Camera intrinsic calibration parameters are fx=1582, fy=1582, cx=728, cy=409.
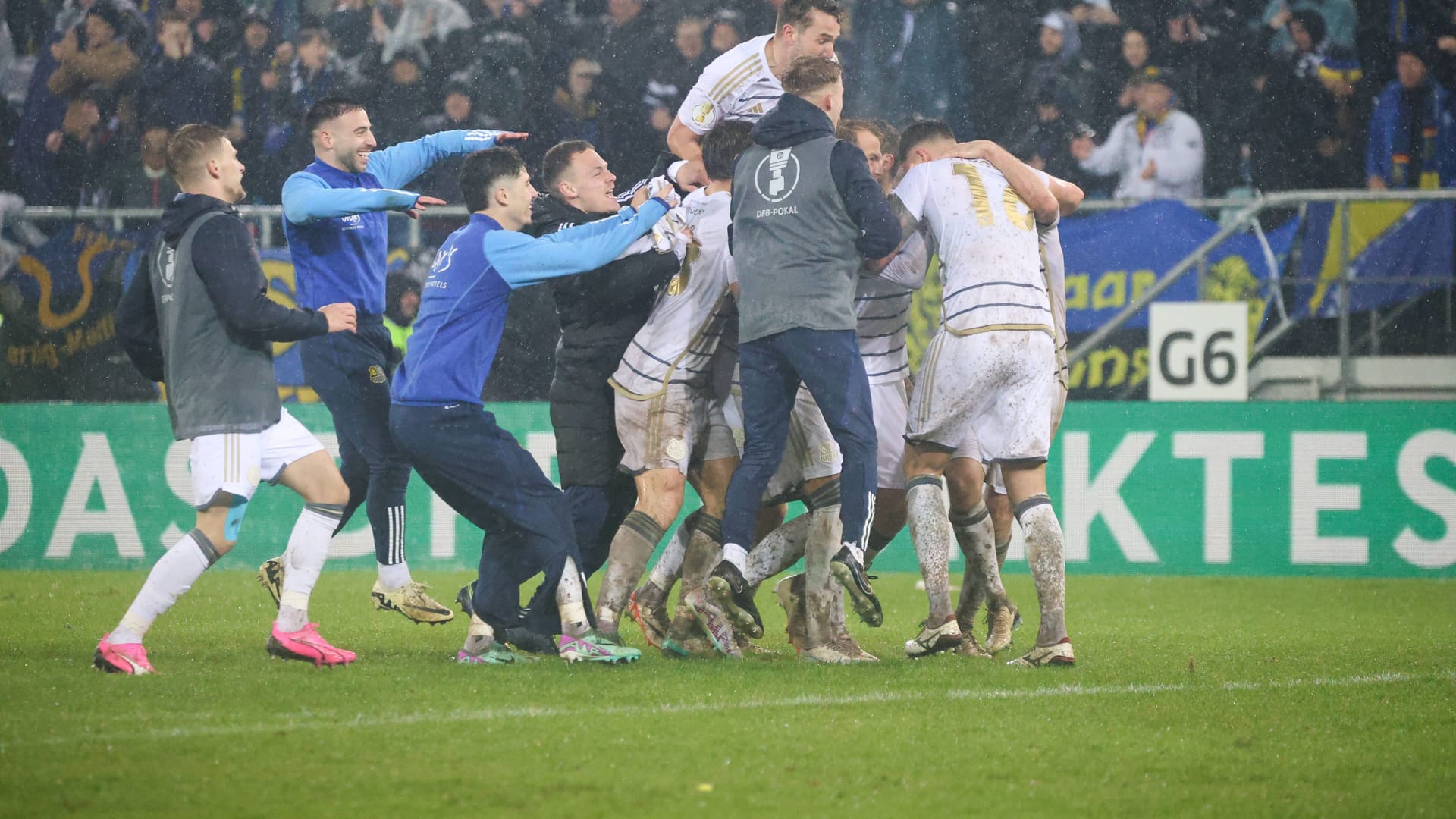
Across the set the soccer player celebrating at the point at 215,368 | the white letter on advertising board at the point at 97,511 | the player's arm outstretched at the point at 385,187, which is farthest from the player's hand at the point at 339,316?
the white letter on advertising board at the point at 97,511

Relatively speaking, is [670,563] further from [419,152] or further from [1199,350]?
[1199,350]

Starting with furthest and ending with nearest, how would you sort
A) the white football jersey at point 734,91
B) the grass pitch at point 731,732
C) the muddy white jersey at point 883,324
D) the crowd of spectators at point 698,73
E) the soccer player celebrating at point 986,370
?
the crowd of spectators at point 698,73
the white football jersey at point 734,91
the muddy white jersey at point 883,324
the soccer player celebrating at point 986,370
the grass pitch at point 731,732

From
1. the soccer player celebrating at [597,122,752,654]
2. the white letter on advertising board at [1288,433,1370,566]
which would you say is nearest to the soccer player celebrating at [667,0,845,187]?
the soccer player celebrating at [597,122,752,654]

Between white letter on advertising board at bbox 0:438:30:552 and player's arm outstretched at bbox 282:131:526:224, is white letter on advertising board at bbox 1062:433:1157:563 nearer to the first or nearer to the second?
player's arm outstretched at bbox 282:131:526:224

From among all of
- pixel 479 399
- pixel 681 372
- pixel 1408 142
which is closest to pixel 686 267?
pixel 681 372

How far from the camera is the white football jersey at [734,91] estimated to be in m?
6.47

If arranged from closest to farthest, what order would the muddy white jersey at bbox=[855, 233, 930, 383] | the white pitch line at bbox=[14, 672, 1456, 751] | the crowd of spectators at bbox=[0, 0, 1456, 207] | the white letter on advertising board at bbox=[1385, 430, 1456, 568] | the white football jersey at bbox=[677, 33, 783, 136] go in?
the white pitch line at bbox=[14, 672, 1456, 751], the muddy white jersey at bbox=[855, 233, 930, 383], the white football jersey at bbox=[677, 33, 783, 136], the white letter on advertising board at bbox=[1385, 430, 1456, 568], the crowd of spectators at bbox=[0, 0, 1456, 207]

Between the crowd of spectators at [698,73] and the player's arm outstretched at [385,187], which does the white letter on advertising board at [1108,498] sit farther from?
the player's arm outstretched at [385,187]

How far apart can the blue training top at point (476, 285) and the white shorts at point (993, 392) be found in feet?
3.85

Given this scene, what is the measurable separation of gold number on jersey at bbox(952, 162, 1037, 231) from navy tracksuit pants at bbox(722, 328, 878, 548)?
29.7 inches

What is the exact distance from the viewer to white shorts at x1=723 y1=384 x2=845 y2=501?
599 centimetres

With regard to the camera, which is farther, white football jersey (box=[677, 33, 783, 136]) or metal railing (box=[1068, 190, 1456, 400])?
metal railing (box=[1068, 190, 1456, 400])

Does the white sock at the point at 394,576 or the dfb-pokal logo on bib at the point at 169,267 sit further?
the white sock at the point at 394,576

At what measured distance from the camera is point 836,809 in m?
3.47
